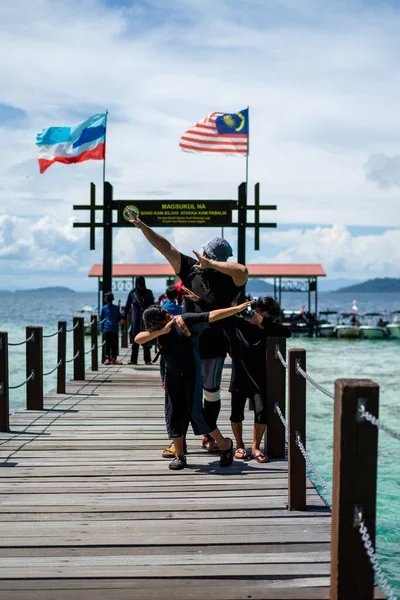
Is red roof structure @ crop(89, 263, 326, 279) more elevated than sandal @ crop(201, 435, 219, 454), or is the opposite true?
red roof structure @ crop(89, 263, 326, 279)

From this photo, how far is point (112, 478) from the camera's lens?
5508 millimetres

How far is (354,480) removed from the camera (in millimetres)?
2896

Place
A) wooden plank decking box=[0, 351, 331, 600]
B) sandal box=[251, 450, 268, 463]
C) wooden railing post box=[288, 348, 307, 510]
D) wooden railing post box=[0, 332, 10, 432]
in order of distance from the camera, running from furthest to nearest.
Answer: wooden railing post box=[0, 332, 10, 432] < sandal box=[251, 450, 268, 463] < wooden railing post box=[288, 348, 307, 510] < wooden plank decking box=[0, 351, 331, 600]

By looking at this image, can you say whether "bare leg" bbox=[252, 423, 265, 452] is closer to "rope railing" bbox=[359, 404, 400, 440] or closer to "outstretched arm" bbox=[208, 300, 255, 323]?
"outstretched arm" bbox=[208, 300, 255, 323]

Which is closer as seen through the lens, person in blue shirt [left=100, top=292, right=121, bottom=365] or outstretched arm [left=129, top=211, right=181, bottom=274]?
outstretched arm [left=129, top=211, right=181, bottom=274]

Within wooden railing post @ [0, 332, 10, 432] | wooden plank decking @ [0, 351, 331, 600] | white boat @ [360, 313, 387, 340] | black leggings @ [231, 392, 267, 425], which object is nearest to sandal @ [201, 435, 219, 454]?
wooden plank decking @ [0, 351, 331, 600]

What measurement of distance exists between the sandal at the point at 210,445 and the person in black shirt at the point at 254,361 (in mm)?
302

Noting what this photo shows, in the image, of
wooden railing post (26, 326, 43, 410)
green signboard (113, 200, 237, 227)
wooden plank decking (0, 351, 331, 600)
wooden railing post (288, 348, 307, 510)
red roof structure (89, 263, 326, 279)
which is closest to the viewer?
wooden plank decking (0, 351, 331, 600)

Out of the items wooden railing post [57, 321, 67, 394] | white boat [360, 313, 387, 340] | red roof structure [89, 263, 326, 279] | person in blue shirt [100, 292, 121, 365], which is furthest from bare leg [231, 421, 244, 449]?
white boat [360, 313, 387, 340]

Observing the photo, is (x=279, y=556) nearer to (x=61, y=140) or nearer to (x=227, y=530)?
(x=227, y=530)

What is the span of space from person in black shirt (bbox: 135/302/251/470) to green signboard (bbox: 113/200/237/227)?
9148 mm

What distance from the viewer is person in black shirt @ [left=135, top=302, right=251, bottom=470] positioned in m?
5.43

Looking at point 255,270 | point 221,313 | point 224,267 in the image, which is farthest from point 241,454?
point 255,270

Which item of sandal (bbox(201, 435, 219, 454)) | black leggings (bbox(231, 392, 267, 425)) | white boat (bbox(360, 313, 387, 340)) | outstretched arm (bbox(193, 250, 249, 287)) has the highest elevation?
outstretched arm (bbox(193, 250, 249, 287))
